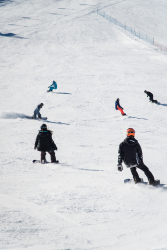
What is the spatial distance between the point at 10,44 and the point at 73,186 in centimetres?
3092

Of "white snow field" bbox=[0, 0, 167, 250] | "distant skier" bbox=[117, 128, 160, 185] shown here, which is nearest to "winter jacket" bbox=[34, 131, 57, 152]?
"white snow field" bbox=[0, 0, 167, 250]

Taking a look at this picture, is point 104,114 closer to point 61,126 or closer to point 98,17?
point 61,126

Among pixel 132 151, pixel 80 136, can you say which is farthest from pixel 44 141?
pixel 80 136

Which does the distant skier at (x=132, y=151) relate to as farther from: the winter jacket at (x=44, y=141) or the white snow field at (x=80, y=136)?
the winter jacket at (x=44, y=141)

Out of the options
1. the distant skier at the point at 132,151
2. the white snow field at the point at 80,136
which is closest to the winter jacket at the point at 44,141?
the white snow field at the point at 80,136

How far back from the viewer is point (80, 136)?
A: 11.0 m

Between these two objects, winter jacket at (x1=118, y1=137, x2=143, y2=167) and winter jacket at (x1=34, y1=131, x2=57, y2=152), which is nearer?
winter jacket at (x1=118, y1=137, x2=143, y2=167)

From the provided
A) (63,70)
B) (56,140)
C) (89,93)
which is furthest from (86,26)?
(56,140)

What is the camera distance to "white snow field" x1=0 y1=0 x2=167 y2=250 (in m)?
4.12

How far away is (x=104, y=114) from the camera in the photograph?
586 inches

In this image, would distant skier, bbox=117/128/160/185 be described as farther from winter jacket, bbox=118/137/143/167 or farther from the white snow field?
the white snow field

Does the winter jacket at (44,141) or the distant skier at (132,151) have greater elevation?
the distant skier at (132,151)

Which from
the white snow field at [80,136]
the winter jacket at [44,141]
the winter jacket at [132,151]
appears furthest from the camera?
the winter jacket at [44,141]

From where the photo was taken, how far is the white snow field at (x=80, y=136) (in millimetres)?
4121
